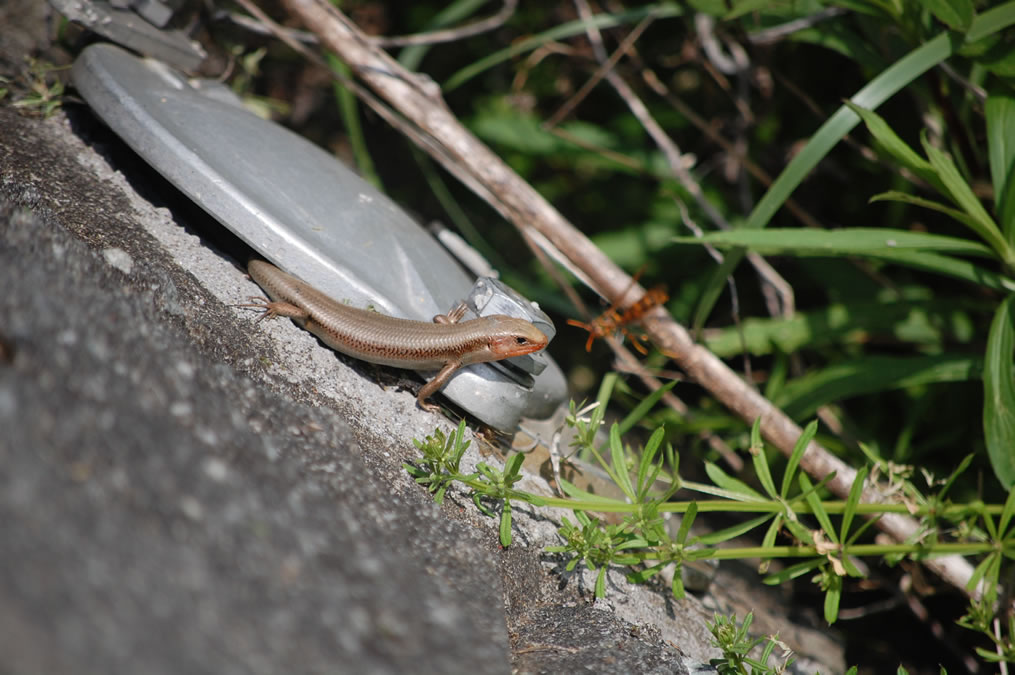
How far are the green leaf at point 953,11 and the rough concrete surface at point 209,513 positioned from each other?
A: 1.92m

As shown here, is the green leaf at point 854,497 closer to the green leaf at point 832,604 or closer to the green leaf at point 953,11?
the green leaf at point 832,604

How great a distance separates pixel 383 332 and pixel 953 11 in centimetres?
194

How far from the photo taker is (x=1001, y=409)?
2.04 meters

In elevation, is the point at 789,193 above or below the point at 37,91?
above

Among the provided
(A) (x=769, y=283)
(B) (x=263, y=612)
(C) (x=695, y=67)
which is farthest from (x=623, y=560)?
(C) (x=695, y=67)

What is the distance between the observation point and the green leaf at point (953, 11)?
203 centimetres

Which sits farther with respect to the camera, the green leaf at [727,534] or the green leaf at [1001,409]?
the green leaf at [1001,409]

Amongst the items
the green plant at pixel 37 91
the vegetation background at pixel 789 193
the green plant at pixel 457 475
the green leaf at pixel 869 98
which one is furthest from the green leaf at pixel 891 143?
the green plant at pixel 37 91

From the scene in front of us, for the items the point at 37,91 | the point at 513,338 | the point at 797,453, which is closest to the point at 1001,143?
the point at 797,453

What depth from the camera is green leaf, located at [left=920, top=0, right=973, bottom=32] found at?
2029 mm

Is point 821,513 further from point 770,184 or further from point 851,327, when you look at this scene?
point 770,184

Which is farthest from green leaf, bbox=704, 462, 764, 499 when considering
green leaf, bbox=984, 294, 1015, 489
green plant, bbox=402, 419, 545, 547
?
green leaf, bbox=984, 294, 1015, 489

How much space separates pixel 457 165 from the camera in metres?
2.72

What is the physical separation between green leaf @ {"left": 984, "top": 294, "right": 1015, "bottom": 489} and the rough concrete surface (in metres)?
1.02
